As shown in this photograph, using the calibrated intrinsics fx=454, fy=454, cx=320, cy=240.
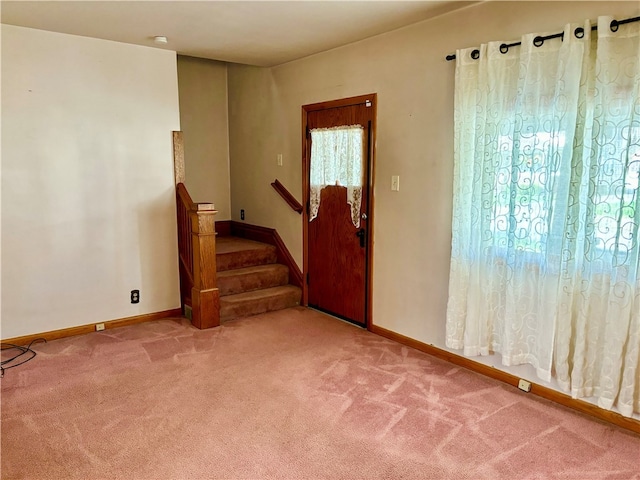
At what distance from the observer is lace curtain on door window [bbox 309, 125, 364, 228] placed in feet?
12.6

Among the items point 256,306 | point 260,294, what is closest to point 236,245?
point 260,294

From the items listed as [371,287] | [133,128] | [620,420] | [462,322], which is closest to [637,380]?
[620,420]

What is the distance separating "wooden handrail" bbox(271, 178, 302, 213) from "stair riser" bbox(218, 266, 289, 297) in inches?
26.7

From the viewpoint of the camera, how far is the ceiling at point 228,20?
285 centimetres

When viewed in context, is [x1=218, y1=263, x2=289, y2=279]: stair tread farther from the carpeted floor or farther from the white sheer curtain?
the white sheer curtain

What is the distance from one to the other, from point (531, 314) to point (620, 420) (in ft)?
2.27

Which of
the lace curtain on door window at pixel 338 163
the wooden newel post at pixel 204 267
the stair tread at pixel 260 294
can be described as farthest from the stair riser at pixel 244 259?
the lace curtain on door window at pixel 338 163

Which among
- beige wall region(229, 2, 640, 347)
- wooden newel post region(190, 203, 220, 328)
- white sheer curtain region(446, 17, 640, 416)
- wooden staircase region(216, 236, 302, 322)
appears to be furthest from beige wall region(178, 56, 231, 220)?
white sheer curtain region(446, 17, 640, 416)

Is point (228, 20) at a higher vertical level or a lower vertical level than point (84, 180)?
higher

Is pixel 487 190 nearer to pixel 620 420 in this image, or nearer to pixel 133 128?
pixel 620 420

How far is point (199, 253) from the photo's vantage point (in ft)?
12.7

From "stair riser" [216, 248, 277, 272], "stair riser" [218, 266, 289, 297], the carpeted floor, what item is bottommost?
the carpeted floor

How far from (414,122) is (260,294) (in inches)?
86.0

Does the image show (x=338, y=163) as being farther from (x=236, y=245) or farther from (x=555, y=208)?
(x=555, y=208)
